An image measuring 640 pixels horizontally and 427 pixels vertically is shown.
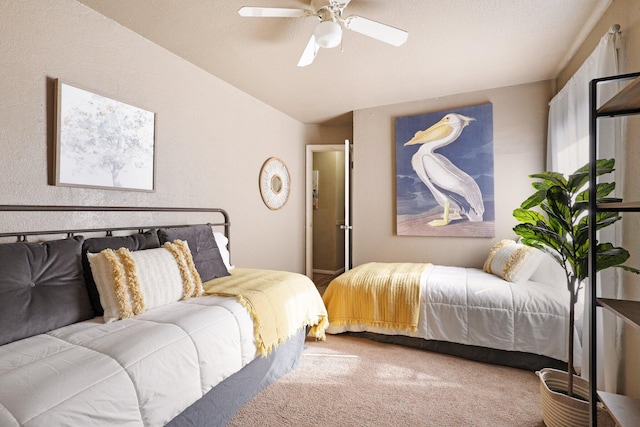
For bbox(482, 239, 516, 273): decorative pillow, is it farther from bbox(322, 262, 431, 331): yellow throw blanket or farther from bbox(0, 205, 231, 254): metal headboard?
bbox(0, 205, 231, 254): metal headboard

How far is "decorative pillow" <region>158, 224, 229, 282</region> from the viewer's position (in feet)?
7.11

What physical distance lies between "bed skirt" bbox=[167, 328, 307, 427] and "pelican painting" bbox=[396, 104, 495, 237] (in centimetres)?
208

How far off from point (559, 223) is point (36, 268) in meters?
2.60

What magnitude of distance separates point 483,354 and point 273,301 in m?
1.70

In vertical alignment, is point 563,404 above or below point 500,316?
below

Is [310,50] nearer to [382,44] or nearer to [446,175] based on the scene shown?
[382,44]

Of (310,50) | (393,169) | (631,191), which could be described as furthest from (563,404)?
(393,169)

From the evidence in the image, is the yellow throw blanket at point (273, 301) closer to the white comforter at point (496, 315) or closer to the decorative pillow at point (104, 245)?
the decorative pillow at point (104, 245)

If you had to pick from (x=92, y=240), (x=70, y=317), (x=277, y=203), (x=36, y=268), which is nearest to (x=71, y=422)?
(x=70, y=317)

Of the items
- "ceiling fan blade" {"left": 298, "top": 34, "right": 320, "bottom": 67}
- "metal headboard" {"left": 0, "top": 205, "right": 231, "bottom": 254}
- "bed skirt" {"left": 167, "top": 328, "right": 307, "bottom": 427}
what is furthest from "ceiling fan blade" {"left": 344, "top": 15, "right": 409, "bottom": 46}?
"bed skirt" {"left": 167, "top": 328, "right": 307, "bottom": 427}

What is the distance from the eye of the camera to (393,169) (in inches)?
149

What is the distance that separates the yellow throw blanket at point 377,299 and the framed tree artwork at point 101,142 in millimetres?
1799

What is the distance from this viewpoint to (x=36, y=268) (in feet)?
4.64

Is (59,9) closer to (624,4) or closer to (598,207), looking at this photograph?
(598,207)
